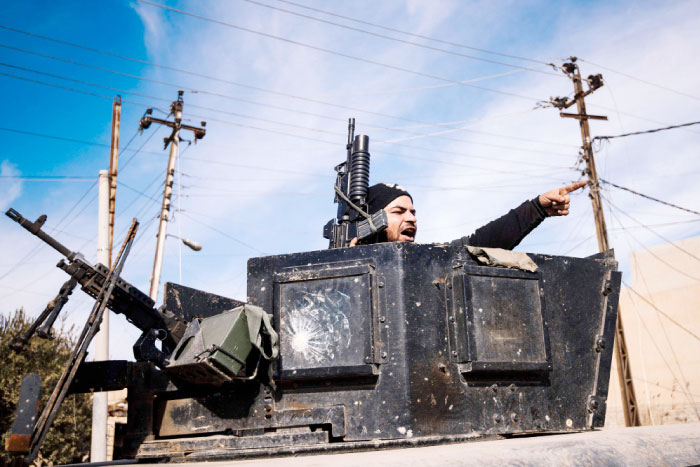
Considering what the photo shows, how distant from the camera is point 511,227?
455 cm

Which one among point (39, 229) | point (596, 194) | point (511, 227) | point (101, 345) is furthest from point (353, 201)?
point (596, 194)

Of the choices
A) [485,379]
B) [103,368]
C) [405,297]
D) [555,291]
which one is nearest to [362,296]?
[405,297]

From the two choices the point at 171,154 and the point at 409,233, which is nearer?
the point at 409,233

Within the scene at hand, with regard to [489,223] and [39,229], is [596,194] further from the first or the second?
[39,229]

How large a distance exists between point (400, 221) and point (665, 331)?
2179 cm

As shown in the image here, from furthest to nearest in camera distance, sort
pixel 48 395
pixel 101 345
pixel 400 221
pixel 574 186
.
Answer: pixel 48 395 → pixel 101 345 → pixel 400 221 → pixel 574 186

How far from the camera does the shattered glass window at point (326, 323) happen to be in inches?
140

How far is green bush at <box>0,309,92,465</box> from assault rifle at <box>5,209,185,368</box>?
13336 mm

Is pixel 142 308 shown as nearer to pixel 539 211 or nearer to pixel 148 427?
pixel 148 427

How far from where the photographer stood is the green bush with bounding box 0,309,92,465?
16875 mm

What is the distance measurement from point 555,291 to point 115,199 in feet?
49.8

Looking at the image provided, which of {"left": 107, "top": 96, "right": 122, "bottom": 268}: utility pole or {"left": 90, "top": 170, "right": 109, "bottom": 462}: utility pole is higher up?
{"left": 107, "top": 96, "right": 122, "bottom": 268}: utility pole

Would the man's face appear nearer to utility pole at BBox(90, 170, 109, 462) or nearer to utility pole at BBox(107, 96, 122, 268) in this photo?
utility pole at BBox(90, 170, 109, 462)

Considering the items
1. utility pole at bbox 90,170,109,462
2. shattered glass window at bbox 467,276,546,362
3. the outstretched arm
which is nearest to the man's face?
the outstretched arm
